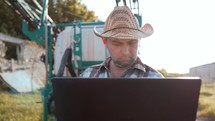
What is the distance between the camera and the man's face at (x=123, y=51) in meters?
1.95

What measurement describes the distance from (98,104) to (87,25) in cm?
473

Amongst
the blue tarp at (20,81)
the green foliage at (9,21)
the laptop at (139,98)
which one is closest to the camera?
the laptop at (139,98)

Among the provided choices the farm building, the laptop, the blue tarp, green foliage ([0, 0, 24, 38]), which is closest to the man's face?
the laptop

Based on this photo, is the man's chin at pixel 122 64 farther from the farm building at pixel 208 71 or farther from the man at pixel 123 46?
the farm building at pixel 208 71

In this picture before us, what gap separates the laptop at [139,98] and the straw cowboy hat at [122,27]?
0.66 meters

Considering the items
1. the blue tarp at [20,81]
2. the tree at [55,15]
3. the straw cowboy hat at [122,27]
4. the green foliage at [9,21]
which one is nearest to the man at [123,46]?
the straw cowboy hat at [122,27]

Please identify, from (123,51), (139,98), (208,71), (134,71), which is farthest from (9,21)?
(139,98)

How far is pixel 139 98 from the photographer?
130 cm

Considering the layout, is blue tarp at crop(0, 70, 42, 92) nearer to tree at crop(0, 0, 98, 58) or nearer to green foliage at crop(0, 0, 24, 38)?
tree at crop(0, 0, 98, 58)

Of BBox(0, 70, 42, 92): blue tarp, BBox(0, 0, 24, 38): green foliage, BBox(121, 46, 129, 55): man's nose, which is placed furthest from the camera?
BBox(0, 0, 24, 38): green foliage

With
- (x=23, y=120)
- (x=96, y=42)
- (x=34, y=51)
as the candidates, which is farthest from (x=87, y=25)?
(x=34, y=51)

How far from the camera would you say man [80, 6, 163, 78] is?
1962 mm

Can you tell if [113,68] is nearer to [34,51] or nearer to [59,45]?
[59,45]

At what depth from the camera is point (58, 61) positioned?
623cm
